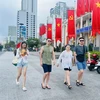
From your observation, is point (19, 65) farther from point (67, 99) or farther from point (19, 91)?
point (67, 99)

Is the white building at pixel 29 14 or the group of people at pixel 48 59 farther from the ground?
the white building at pixel 29 14

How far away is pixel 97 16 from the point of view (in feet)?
59.7

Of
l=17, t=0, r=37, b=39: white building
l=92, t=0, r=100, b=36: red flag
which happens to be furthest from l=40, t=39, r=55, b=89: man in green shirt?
l=17, t=0, r=37, b=39: white building

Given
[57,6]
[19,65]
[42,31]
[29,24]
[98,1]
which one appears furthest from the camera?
[57,6]

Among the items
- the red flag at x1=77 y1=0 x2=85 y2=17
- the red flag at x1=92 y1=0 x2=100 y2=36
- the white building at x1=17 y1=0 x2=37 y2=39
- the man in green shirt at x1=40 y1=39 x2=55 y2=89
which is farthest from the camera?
the white building at x1=17 y1=0 x2=37 y2=39

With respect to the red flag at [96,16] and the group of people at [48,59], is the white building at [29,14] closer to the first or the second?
the red flag at [96,16]

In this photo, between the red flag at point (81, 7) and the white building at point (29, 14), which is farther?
the white building at point (29, 14)

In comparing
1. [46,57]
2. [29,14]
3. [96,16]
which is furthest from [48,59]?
[29,14]

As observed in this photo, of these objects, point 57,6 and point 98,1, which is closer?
point 98,1

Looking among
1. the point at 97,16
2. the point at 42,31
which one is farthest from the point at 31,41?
the point at 97,16

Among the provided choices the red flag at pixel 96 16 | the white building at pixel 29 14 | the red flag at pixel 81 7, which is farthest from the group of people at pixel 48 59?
the white building at pixel 29 14

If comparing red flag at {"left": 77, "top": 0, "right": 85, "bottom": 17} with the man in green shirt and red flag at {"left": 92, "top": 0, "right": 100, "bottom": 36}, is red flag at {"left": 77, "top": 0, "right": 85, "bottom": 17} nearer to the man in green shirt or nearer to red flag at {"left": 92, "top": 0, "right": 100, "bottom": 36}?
red flag at {"left": 92, "top": 0, "right": 100, "bottom": 36}

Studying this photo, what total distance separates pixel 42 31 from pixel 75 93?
153 feet

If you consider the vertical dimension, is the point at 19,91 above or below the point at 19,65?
below
